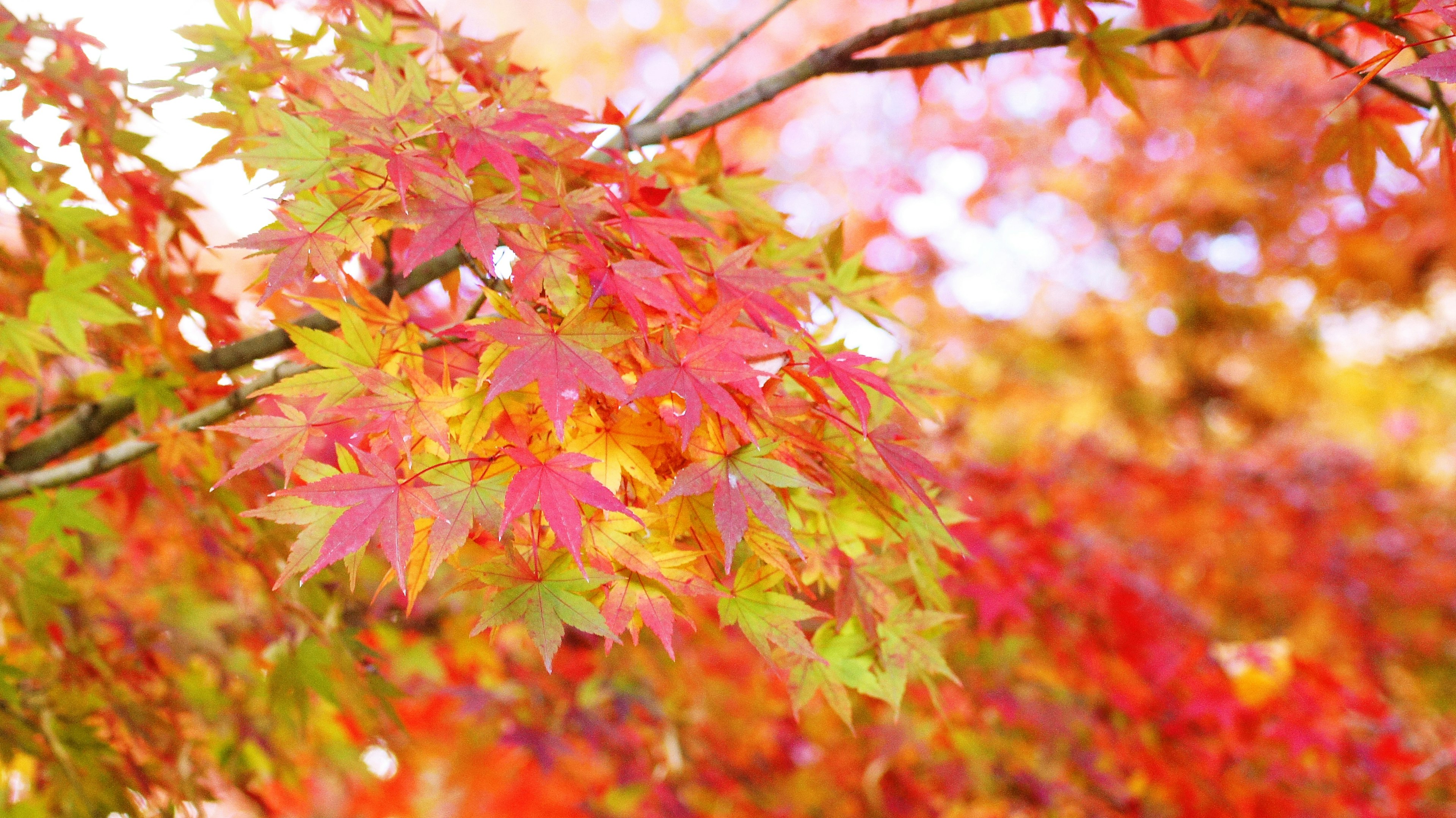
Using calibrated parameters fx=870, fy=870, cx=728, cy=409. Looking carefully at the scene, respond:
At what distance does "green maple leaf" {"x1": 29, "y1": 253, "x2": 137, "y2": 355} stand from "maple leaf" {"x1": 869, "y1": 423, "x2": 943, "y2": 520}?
3.34ft

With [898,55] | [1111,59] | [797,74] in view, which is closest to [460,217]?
[797,74]

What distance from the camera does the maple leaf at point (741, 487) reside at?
77cm

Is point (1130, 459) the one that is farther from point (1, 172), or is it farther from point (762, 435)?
point (1, 172)

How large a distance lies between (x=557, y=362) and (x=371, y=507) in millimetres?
208

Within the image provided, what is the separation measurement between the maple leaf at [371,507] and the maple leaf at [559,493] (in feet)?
0.29

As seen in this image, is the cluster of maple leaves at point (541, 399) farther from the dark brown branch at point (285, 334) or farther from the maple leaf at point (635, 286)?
the dark brown branch at point (285, 334)

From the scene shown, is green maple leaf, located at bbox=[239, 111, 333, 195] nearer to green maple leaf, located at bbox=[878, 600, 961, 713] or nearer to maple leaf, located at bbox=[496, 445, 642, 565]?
maple leaf, located at bbox=[496, 445, 642, 565]

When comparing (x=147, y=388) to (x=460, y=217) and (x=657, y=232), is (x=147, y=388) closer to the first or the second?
(x=460, y=217)

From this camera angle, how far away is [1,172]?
1.22 meters

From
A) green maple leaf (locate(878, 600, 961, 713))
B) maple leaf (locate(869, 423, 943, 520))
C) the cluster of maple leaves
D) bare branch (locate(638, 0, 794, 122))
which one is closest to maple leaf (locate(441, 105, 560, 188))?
the cluster of maple leaves

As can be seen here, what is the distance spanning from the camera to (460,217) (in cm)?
84

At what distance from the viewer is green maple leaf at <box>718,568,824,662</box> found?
876 mm

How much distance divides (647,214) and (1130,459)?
3859mm

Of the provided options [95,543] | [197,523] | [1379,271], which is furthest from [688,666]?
[1379,271]
